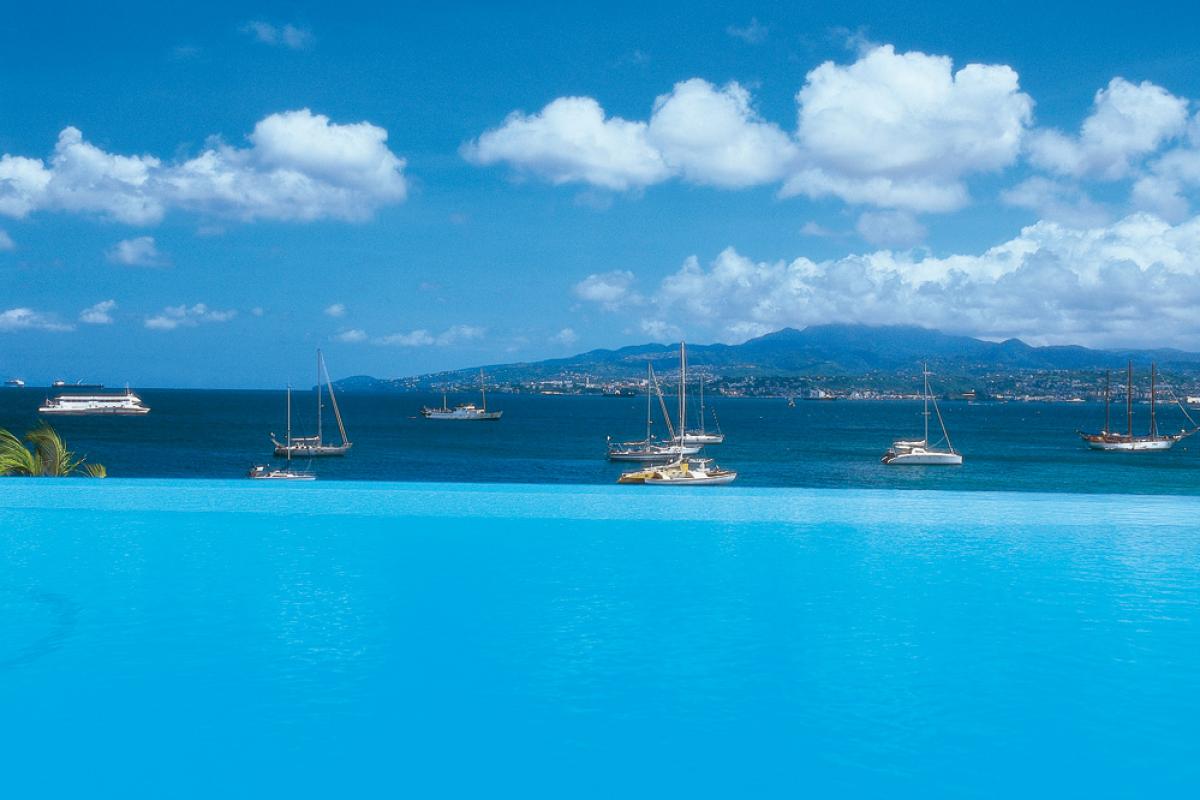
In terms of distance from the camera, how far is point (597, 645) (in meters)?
4.94

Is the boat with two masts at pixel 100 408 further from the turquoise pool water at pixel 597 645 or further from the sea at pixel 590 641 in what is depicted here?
the turquoise pool water at pixel 597 645

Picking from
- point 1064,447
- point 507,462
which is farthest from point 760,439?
point 507,462

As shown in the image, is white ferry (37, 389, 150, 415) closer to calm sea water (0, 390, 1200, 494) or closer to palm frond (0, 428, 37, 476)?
calm sea water (0, 390, 1200, 494)

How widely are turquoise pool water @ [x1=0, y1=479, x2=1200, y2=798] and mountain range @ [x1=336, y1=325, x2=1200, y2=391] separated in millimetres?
108189

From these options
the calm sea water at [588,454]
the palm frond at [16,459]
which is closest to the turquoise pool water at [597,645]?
the palm frond at [16,459]

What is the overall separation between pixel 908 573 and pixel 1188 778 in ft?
9.36

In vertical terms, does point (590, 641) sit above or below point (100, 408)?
below

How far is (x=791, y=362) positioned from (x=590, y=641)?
155308mm

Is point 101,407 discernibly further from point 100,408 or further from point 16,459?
point 16,459

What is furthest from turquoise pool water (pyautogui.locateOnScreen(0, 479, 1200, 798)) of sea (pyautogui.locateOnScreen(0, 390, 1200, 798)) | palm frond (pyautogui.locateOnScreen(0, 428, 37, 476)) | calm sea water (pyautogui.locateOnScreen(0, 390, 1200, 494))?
calm sea water (pyautogui.locateOnScreen(0, 390, 1200, 494))

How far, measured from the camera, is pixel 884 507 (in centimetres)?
792

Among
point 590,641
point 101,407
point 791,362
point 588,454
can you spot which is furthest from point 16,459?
point 791,362

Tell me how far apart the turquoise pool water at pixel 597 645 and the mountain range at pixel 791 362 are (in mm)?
108189

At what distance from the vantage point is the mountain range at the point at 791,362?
12562 cm
